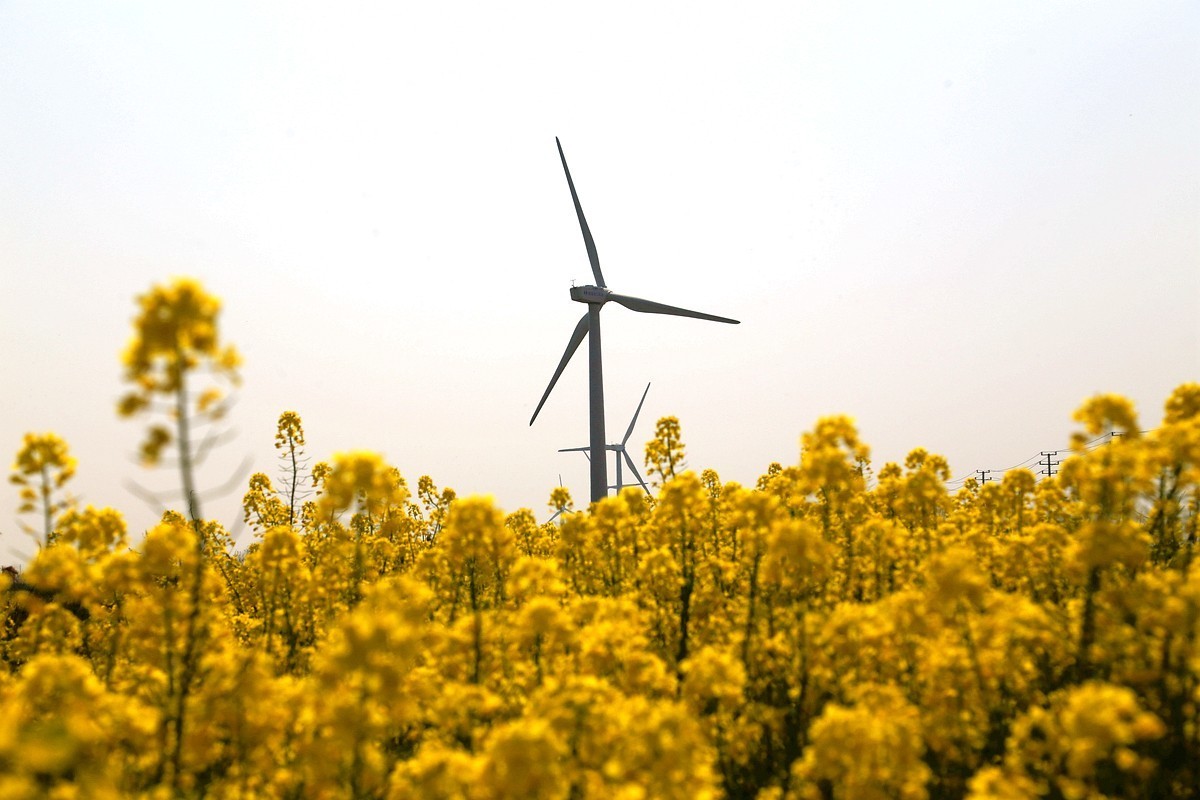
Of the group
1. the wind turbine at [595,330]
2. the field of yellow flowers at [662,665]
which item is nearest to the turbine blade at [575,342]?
the wind turbine at [595,330]

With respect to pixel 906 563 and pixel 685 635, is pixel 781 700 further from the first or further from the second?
pixel 906 563

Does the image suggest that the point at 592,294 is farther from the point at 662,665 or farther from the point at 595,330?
the point at 662,665

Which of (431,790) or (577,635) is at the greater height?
(577,635)

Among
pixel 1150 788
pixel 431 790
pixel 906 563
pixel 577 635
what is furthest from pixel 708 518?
pixel 431 790

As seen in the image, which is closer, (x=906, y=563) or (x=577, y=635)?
(x=577, y=635)

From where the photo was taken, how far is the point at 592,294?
38.5m

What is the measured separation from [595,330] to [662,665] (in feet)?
99.4

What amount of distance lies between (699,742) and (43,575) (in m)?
6.08

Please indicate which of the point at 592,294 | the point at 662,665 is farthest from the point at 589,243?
the point at 662,665

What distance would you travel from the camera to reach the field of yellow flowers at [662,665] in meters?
4.83

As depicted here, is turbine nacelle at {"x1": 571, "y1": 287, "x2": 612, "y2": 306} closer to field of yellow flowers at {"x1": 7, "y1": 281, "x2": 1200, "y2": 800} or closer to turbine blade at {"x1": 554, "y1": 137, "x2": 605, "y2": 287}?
turbine blade at {"x1": 554, "y1": 137, "x2": 605, "y2": 287}

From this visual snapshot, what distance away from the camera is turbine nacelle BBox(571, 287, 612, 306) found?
38.3m

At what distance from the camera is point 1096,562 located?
634 centimetres

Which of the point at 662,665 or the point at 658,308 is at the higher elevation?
the point at 658,308
